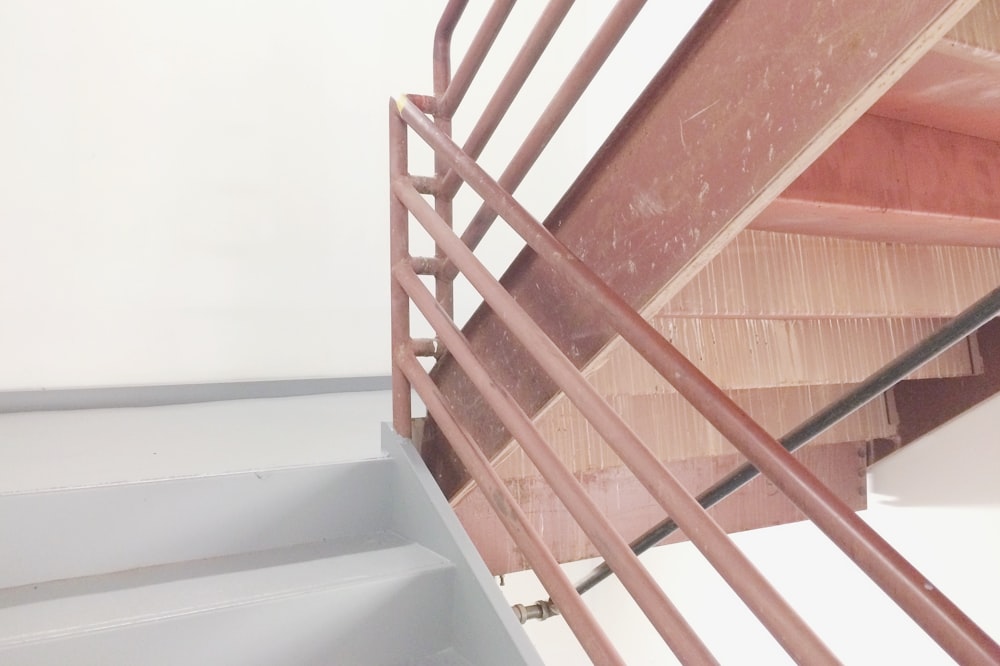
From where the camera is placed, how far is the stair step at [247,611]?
84cm

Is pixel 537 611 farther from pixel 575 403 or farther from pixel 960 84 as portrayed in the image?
pixel 960 84

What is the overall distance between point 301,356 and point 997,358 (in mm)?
2211

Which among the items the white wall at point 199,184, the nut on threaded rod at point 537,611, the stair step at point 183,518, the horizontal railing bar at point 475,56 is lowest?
the nut on threaded rod at point 537,611

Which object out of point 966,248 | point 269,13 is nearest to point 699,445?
point 966,248

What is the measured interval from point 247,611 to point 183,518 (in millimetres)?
267

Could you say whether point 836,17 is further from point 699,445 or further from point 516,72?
point 699,445

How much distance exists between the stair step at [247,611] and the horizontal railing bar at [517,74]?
2.45ft

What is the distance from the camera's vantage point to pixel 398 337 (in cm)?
128

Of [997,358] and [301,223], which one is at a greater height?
[301,223]

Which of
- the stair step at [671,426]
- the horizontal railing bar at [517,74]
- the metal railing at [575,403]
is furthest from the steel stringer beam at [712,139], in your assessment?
the stair step at [671,426]

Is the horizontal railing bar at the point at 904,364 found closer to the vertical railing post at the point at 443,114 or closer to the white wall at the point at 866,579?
the vertical railing post at the point at 443,114

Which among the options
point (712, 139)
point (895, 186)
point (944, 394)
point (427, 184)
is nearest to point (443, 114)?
point (427, 184)

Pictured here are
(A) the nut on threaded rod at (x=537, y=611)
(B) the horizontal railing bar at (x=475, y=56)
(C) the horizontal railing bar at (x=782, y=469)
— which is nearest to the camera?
(C) the horizontal railing bar at (x=782, y=469)

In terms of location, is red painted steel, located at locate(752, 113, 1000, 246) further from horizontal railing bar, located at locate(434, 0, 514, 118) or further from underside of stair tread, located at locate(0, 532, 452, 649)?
underside of stair tread, located at locate(0, 532, 452, 649)
